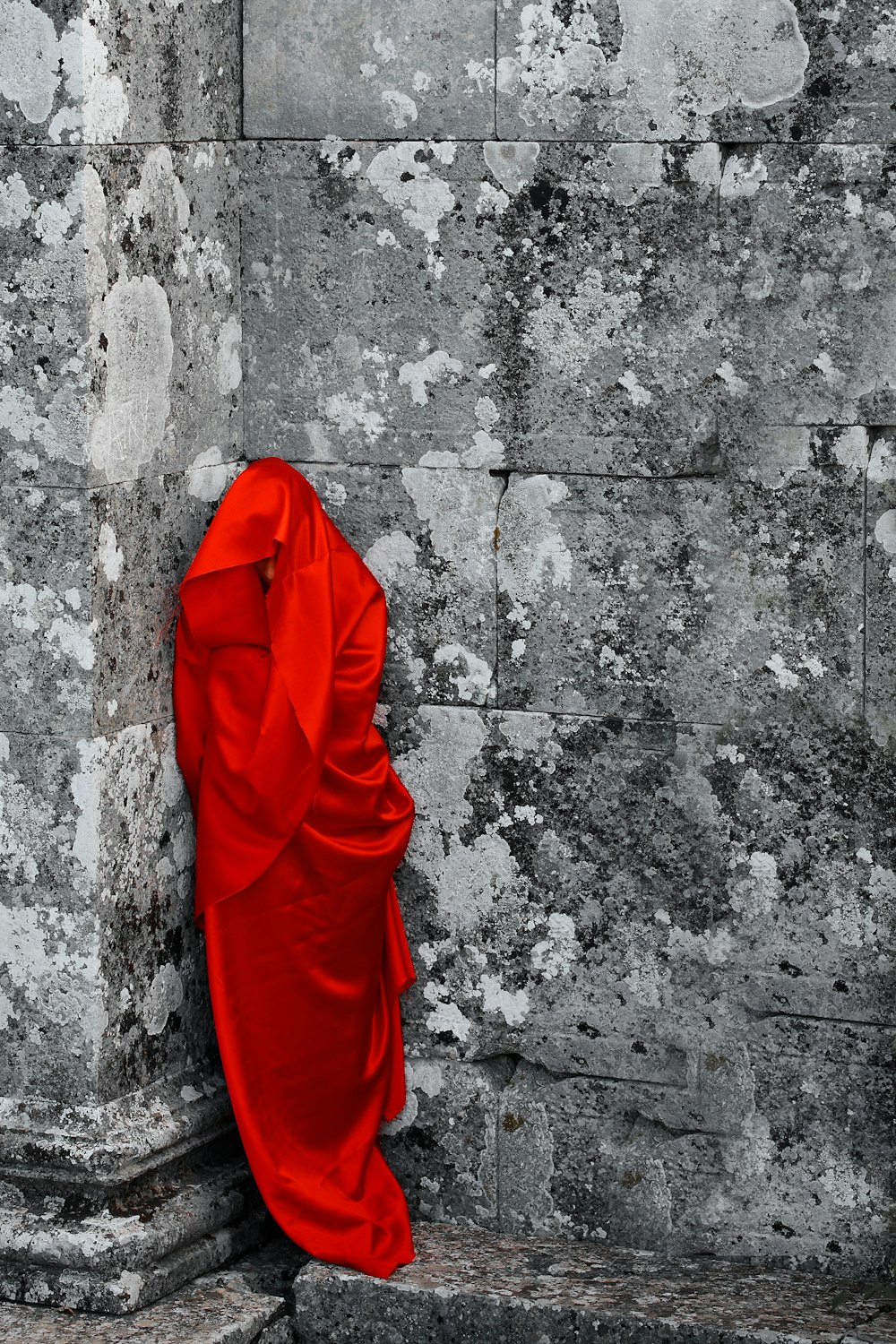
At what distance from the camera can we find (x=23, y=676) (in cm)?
405

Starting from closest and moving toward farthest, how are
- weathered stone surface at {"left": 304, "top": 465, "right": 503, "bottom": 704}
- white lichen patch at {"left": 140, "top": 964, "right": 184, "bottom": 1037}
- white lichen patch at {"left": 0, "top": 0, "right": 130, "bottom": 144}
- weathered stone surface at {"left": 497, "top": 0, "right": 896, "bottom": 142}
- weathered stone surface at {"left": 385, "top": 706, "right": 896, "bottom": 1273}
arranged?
white lichen patch at {"left": 0, "top": 0, "right": 130, "bottom": 144} → weathered stone surface at {"left": 497, "top": 0, "right": 896, "bottom": 142} → weathered stone surface at {"left": 385, "top": 706, "right": 896, "bottom": 1273} → white lichen patch at {"left": 140, "top": 964, "right": 184, "bottom": 1037} → weathered stone surface at {"left": 304, "top": 465, "right": 503, "bottom": 704}

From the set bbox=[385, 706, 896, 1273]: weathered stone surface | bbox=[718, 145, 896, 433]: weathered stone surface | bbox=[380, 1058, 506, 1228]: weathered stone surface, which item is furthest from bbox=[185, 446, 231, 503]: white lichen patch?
bbox=[380, 1058, 506, 1228]: weathered stone surface

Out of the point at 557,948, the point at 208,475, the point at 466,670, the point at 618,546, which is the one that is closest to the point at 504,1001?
the point at 557,948

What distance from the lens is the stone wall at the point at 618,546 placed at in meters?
4.09

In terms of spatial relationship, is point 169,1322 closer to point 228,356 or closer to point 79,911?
point 79,911

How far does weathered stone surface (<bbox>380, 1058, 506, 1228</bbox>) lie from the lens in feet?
14.8

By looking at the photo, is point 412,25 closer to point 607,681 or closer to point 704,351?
point 704,351

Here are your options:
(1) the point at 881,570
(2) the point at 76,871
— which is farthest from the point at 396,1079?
(1) the point at 881,570

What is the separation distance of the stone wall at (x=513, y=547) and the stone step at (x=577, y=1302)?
0.12 meters

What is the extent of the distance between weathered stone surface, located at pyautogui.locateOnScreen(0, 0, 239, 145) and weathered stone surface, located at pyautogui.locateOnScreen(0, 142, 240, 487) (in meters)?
0.05

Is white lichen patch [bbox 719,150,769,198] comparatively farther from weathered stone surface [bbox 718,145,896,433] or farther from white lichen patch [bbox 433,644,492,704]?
white lichen patch [bbox 433,644,492,704]

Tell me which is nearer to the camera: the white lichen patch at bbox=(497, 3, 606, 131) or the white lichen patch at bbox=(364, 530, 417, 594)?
the white lichen patch at bbox=(497, 3, 606, 131)

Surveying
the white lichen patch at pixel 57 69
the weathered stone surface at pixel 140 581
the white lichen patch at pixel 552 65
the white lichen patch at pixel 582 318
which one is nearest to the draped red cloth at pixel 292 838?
the weathered stone surface at pixel 140 581

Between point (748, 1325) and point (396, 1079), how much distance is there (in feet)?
3.29
